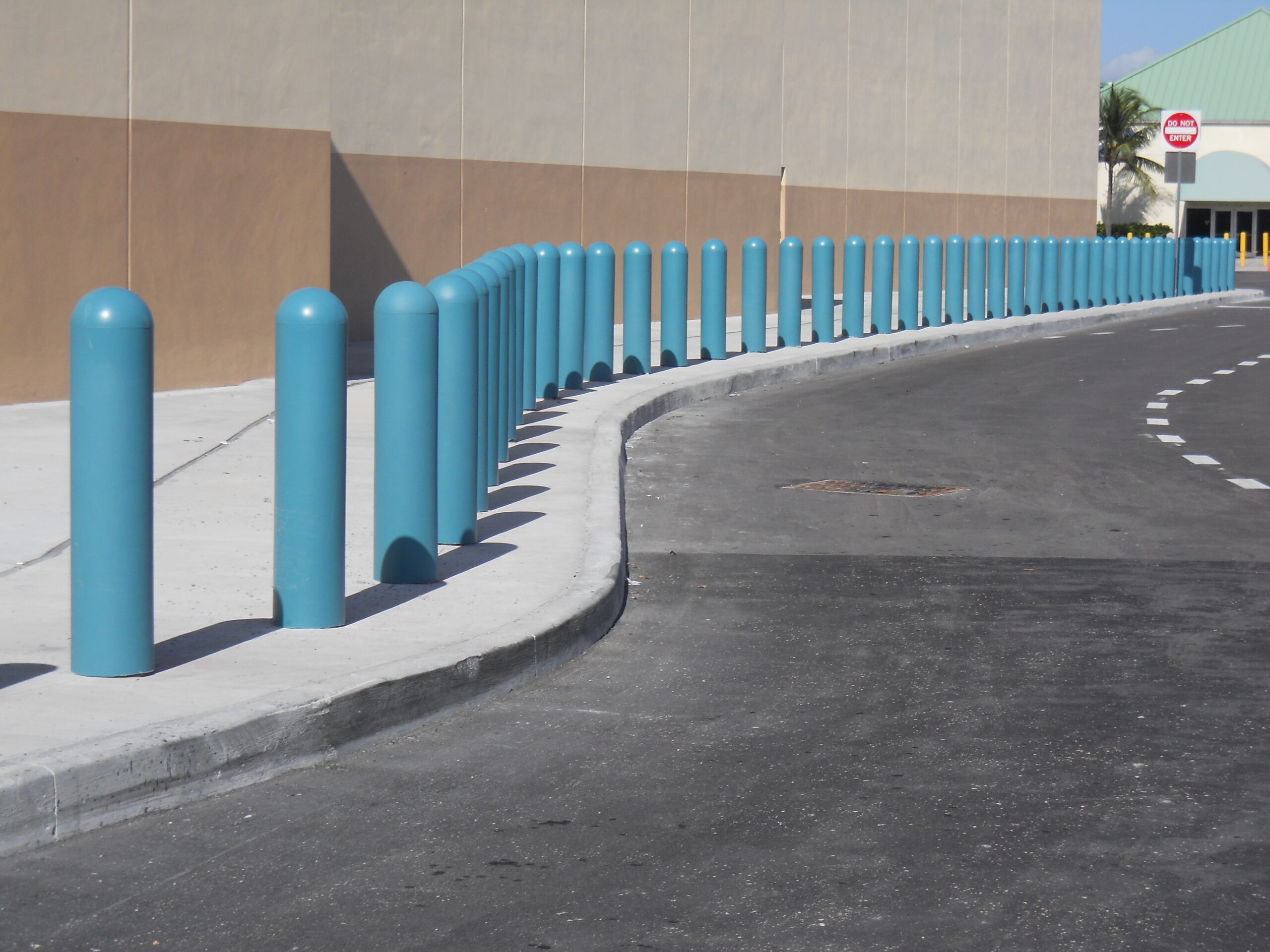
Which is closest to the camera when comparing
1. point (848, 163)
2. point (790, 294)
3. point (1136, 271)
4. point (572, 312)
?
point (572, 312)

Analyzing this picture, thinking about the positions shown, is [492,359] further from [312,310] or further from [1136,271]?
[1136,271]

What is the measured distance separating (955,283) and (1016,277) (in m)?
2.12

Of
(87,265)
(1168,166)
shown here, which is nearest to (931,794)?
(87,265)

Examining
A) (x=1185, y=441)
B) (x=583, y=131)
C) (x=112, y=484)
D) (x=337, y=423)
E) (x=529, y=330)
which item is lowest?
(x=1185, y=441)

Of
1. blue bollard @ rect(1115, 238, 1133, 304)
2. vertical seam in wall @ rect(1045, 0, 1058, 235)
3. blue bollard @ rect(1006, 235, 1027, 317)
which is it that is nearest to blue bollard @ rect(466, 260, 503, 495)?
blue bollard @ rect(1006, 235, 1027, 317)

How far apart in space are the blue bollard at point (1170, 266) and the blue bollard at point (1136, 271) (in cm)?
153

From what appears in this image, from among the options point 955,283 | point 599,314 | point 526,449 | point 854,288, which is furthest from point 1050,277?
point 526,449

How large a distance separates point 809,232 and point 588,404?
1550 centimetres

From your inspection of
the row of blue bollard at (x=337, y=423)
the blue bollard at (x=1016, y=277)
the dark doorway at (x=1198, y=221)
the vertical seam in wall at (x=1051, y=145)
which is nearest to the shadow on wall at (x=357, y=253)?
the row of blue bollard at (x=337, y=423)

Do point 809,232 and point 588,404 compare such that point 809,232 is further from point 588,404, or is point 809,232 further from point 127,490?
point 127,490

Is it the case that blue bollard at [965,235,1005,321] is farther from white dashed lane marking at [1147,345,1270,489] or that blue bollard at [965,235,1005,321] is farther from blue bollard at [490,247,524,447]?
blue bollard at [490,247,524,447]

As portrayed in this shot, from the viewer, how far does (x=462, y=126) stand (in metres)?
19.7

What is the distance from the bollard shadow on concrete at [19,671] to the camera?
17.5ft

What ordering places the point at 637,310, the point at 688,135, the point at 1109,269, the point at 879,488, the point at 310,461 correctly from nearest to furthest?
the point at 310,461 < the point at 879,488 < the point at 637,310 < the point at 688,135 < the point at 1109,269
